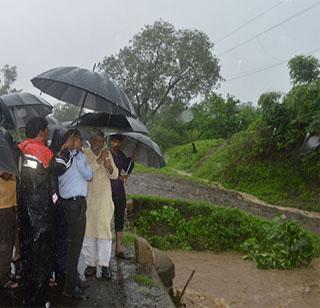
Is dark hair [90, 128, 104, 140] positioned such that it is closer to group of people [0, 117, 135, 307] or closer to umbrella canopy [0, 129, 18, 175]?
group of people [0, 117, 135, 307]

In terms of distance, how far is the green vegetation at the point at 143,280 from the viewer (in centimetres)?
561

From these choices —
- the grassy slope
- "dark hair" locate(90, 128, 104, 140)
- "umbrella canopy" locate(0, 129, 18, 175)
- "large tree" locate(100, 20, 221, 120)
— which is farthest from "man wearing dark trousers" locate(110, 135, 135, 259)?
"large tree" locate(100, 20, 221, 120)

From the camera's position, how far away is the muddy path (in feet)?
50.3

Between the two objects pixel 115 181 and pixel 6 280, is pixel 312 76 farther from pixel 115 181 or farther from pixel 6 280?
pixel 6 280

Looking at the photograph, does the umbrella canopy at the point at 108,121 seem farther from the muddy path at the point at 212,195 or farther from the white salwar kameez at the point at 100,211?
the muddy path at the point at 212,195

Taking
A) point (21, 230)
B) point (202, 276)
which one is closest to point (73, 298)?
point (21, 230)

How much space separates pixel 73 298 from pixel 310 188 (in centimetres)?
1446

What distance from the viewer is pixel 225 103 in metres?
28.8

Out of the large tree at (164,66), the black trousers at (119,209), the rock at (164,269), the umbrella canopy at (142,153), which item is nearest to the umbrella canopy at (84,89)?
the umbrella canopy at (142,153)

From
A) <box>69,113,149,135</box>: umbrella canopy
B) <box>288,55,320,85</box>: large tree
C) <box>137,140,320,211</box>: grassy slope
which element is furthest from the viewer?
<box>288,55,320,85</box>: large tree

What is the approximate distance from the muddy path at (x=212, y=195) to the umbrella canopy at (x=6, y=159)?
1144 cm

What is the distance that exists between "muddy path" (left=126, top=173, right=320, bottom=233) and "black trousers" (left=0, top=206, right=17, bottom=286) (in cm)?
1094

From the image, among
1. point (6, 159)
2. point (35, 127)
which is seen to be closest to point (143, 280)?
point (35, 127)

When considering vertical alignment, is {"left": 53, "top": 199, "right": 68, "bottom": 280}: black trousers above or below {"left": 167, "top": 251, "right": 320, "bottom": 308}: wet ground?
above
